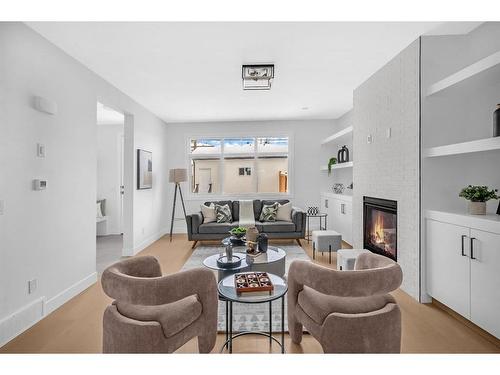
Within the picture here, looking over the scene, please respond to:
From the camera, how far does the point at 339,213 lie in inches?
211

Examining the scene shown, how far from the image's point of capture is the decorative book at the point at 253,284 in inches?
74.6

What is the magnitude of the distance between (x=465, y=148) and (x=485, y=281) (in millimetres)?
1055

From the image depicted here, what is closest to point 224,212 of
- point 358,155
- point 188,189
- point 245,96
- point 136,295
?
point 188,189

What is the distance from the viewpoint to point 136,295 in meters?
1.58

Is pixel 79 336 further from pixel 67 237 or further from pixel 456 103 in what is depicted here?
pixel 456 103

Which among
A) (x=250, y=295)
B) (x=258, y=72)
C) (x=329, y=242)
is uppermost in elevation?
(x=258, y=72)

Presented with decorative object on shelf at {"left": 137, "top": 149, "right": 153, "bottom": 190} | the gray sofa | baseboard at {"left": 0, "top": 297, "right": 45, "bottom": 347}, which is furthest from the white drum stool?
baseboard at {"left": 0, "top": 297, "right": 45, "bottom": 347}

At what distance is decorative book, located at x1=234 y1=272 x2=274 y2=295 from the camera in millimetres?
1896

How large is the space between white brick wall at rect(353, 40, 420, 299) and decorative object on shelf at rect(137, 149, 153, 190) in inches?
144

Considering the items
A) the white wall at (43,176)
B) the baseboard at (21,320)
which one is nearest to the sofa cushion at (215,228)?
the white wall at (43,176)

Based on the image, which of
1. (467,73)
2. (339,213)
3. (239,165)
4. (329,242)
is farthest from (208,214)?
(467,73)

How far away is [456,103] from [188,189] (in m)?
5.21

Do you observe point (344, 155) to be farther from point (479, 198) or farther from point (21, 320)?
point (21, 320)

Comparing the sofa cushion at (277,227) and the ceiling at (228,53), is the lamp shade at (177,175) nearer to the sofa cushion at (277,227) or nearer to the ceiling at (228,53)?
the ceiling at (228,53)
